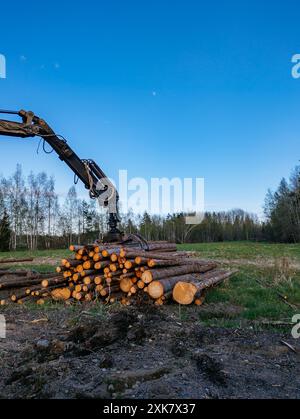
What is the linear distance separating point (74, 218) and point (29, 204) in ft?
31.1

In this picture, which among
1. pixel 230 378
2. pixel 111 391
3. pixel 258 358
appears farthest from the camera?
pixel 258 358

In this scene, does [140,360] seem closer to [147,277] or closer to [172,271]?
[147,277]

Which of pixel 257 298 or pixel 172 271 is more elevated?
pixel 172 271

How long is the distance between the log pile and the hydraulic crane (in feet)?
10.7

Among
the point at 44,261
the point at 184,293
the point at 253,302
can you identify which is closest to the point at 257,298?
the point at 253,302

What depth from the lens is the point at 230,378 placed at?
10.1ft

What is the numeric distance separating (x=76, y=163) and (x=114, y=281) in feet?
15.5

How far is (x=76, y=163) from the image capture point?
9.77 m

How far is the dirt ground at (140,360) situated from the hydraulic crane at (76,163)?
4.96m

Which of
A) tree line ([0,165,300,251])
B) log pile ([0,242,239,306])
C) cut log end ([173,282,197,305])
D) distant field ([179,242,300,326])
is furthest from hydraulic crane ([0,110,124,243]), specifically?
tree line ([0,165,300,251])

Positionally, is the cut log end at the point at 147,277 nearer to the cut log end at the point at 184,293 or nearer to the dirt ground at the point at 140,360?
the cut log end at the point at 184,293
